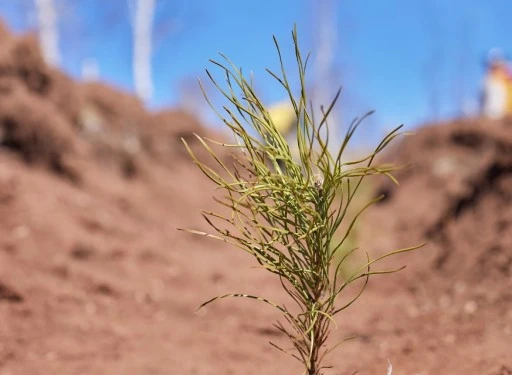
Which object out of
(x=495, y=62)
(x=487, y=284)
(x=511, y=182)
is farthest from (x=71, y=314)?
(x=495, y=62)

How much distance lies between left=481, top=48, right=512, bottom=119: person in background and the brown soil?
4816mm

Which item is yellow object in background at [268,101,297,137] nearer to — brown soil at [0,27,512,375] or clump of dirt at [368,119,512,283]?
clump of dirt at [368,119,512,283]

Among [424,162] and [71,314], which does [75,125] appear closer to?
[71,314]

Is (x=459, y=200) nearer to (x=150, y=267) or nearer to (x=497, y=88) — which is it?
(x=150, y=267)

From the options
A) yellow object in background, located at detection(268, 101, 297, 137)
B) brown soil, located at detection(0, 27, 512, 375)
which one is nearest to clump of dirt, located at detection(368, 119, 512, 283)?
brown soil, located at detection(0, 27, 512, 375)

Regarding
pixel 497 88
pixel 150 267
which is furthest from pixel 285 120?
pixel 150 267

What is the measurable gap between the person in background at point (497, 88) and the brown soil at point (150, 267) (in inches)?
190

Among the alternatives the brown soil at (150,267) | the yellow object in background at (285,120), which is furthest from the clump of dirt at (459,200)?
the yellow object in background at (285,120)

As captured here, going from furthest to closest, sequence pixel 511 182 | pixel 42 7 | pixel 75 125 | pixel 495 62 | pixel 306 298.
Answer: pixel 42 7
pixel 495 62
pixel 75 125
pixel 511 182
pixel 306 298

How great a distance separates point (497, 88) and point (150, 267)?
11.7 meters

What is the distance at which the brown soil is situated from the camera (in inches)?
122

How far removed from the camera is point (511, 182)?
6152mm

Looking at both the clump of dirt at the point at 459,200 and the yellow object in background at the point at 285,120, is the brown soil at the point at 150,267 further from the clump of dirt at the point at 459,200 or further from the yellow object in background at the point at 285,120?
the yellow object in background at the point at 285,120

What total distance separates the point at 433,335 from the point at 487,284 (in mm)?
1243
